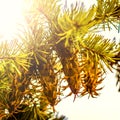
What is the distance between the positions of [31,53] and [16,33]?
0.32ft

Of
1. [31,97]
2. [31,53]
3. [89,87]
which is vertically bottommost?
[31,97]

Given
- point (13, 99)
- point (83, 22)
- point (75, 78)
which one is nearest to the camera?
point (83, 22)

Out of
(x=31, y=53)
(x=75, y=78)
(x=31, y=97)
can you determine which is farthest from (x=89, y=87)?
(x=31, y=97)

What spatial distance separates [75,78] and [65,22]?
0.23 metres

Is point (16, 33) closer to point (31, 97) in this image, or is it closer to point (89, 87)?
point (89, 87)

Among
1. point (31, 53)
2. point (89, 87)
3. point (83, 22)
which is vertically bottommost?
point (89, 87)

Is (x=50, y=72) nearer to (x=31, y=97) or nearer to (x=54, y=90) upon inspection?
(x=54, y=90)

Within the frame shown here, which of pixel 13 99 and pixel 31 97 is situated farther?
pixel 31 97

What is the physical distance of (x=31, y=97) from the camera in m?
1.57

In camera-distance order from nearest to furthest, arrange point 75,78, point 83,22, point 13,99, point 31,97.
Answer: point 83,22 < point 75,78 < point 13,99 < point 31,97

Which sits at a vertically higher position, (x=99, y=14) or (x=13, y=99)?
(x=99, y=14)

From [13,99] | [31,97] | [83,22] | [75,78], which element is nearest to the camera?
[83,22]

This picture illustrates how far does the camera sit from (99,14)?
3.79 ft

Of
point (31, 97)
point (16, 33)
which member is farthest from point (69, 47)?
point (31, 97)
